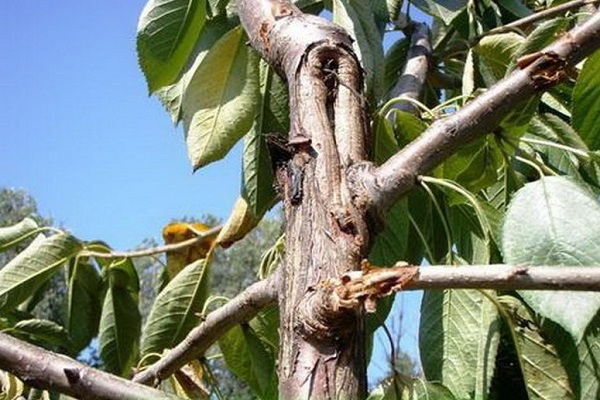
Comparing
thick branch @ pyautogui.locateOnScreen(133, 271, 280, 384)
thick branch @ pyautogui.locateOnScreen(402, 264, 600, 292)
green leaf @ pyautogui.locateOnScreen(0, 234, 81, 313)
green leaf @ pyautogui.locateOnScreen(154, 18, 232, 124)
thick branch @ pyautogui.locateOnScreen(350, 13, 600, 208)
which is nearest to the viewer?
thick branch @ pyautogui.locateOnScreen(402, 264, 600, 292)

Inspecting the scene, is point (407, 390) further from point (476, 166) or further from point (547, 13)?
point (547, 13)

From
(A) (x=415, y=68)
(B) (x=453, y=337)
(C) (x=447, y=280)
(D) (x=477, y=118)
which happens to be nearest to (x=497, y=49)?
(A) (x=415, y=68)

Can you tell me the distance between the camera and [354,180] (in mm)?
527

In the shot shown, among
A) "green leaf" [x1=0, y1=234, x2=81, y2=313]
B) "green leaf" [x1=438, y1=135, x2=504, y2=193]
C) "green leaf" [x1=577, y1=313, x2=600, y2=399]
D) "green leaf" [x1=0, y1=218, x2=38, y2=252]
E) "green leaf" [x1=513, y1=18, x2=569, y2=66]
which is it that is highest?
"green leaf" [x1=513, y1=18, x2=569, y2=66]

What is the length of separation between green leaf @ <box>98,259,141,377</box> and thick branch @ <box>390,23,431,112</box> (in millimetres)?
336

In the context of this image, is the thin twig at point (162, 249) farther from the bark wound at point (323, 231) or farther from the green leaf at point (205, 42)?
the bark wound at point (323, 231)

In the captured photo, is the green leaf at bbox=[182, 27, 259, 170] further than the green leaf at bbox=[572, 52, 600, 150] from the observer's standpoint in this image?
Yes

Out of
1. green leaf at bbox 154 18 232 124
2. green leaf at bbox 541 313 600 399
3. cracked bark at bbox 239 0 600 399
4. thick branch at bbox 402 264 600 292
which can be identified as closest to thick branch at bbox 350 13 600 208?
cracked bark at bbox 239 0 600 399

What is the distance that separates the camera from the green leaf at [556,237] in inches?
21.2

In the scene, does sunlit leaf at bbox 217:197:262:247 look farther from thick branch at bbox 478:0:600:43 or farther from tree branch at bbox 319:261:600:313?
tree branch at bbox 319:261:600:313

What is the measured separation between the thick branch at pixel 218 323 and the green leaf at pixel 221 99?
143 mm

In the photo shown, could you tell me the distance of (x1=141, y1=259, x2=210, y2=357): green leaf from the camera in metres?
0.92

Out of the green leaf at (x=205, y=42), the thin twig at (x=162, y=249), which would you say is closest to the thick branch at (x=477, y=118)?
the green leaf at (x=205, y=42)

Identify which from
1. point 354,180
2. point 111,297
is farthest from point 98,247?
point 354,180
